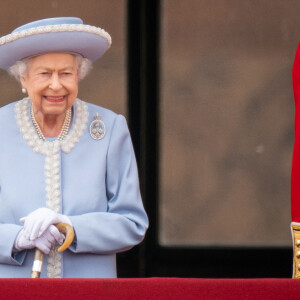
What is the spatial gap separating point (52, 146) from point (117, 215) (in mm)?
319

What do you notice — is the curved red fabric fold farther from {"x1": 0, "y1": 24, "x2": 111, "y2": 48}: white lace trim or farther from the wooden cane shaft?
the wooden cane shaft

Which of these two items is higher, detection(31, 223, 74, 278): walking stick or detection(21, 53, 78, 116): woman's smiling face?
detection(21, 53, 78, 116): woman's smiling face

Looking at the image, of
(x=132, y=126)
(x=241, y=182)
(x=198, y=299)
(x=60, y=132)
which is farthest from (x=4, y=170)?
(x=241, y=182)

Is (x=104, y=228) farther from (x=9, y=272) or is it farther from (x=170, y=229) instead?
(x=170, y=229)

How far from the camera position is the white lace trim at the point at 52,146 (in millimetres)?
3205

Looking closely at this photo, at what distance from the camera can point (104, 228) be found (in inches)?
126

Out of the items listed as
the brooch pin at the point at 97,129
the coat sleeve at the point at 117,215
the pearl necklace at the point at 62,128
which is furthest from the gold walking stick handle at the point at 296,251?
the pearl necklace at the point at 62,128

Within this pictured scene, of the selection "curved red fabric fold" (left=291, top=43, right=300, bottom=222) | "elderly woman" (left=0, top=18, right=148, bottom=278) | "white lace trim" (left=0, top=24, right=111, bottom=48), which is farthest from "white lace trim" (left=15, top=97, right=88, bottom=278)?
"curved red fabric fold" (left=291, top=43, right=300, bottom=222)

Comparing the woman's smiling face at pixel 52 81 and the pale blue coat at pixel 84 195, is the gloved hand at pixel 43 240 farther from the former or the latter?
the woman's smiling face at pixel 52 81

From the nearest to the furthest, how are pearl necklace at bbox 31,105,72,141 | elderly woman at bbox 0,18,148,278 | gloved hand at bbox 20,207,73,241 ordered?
gloved hand at bbox 20,207,73,241 < elderly woman at bbox 0,18,148,278 < pearl necklace at bbox 31,105,72,141

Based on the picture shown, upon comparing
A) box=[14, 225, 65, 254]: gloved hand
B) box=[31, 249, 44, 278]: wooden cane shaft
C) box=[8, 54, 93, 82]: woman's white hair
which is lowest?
box=[31, 249, 44, 278]: wooden cane shaft

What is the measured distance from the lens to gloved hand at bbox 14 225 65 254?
3080 millimetres

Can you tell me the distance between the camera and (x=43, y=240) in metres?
3.09

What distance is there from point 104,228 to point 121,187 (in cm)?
16
